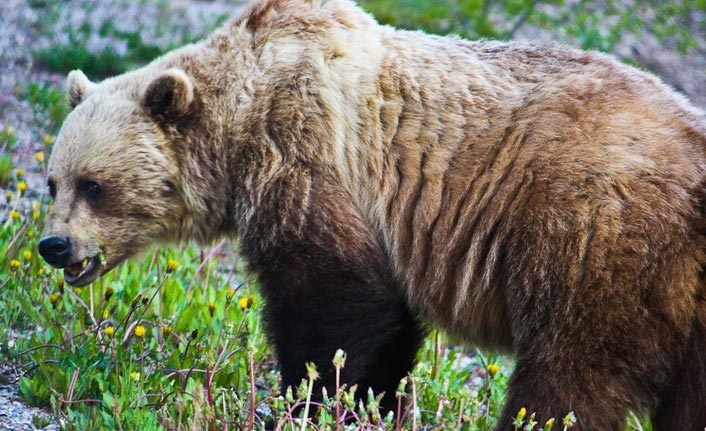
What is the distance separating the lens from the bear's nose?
488cm

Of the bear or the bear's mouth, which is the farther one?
the bear's mouth

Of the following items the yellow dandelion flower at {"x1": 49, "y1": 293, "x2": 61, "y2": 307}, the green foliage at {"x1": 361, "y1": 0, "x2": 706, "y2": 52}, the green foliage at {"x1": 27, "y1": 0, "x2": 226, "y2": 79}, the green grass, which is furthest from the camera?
the green foliage at {"x1": 361, "y1": 0, "x2": 706, "y2": 52}

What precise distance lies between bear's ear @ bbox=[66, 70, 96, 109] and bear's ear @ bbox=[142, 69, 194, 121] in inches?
21.4

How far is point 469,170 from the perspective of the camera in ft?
15.0

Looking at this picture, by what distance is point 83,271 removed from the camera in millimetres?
5027

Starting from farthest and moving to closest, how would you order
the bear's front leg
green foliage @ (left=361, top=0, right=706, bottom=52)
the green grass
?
green foliage @ (left=361, top=0, right=706, bottom=52) → the bear's front leg → the green grass

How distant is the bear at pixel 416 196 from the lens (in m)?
4.04

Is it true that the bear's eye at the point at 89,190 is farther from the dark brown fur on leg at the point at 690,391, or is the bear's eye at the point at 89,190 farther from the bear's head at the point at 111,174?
the dark brown fur on leg at the point at 690,391

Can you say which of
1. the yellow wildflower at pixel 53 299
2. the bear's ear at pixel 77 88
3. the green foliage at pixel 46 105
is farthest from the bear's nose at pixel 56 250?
the green foliage at pixel 46 105

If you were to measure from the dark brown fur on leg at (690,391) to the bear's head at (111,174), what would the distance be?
97.4 inches

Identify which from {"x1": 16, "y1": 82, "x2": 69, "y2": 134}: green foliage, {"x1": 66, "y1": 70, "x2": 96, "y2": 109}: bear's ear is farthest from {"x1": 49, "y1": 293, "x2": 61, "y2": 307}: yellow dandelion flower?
{"x1": 16, "y1": 82, "x2": 69, "y2": 134}: green foliage

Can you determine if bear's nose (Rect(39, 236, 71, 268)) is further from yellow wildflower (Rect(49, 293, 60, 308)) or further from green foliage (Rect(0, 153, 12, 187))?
green foliage (Rect(0, 153, 12, 187))

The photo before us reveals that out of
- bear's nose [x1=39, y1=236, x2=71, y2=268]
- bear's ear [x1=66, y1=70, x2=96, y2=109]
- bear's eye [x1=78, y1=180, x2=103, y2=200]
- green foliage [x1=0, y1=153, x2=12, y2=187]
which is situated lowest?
green foliage [x1=0, y1=153, x2=12, y2=187]

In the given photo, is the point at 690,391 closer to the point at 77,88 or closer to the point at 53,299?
the point at 53,299
